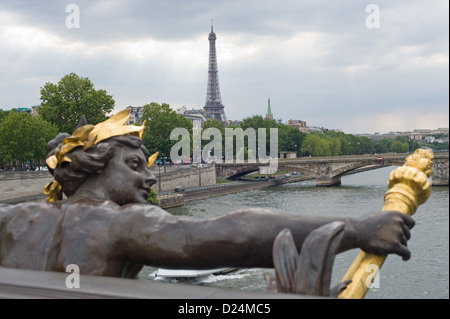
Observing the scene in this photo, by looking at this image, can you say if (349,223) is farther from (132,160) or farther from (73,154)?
(73,154)

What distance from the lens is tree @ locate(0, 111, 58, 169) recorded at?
28.9m

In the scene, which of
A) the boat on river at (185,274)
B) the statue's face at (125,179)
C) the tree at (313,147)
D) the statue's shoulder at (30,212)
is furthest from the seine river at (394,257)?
the tree at (313,147)

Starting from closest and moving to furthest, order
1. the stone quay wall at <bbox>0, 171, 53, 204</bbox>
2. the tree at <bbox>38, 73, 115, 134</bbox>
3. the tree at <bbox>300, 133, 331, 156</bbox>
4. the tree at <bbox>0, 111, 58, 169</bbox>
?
the stone quay wall at <bbox>0, 171, 53, 204</bbox> < the tree at <bbox>0, 111, 58, 169</bbox> < the tree at <bbox>38, 73, 115, 134</bbox> < the tree at <bbox>300, 133, 331, 156</bbox>

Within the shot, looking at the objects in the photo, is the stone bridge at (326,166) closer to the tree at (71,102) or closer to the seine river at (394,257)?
the seine river at (394,257)

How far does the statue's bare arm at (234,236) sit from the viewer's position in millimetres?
2396

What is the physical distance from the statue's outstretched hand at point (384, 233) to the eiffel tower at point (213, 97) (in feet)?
360

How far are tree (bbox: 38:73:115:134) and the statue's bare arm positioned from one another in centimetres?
2994

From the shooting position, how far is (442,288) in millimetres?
12703

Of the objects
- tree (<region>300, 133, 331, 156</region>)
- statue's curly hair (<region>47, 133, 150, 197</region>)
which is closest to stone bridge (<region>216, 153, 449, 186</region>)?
tree (<region>300, 133, 331, 156</region>)

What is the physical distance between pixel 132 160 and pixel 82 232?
519 mm

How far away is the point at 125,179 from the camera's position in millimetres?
2982

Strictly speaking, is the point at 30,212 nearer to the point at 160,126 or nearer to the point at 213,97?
the point at 160,126

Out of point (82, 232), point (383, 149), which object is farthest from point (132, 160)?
point (383, 149)

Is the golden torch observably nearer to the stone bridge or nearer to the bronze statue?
the bronze statue
